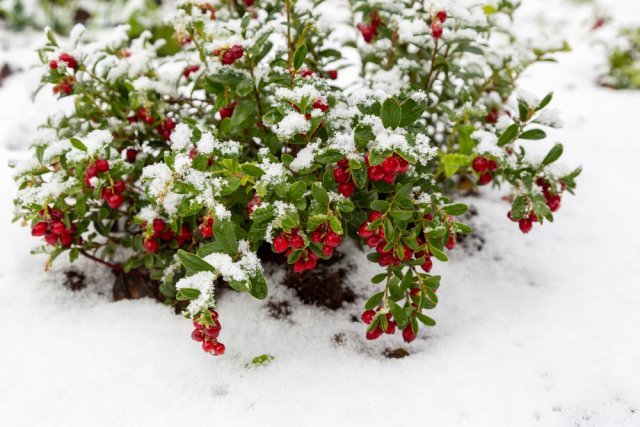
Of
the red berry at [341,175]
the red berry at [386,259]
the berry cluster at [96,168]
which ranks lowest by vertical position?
the red berry at [386,259]

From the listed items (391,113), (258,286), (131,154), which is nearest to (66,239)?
(131,154)

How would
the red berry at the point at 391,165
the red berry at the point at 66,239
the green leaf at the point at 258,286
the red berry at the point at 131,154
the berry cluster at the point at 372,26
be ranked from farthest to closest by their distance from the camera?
the berry cluster at the point at 372,26 < the red berry at the point at 131,154 < the red berry at the point at 66,239 < the green leaf at the point at 258,286 < the red berry at the point at 391,165

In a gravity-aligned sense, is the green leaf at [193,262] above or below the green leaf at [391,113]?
below

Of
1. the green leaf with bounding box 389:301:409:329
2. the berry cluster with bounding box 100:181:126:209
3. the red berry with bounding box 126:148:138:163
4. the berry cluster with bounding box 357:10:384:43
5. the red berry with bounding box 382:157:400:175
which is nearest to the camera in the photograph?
the red berry with bounding box 382:157:400:175

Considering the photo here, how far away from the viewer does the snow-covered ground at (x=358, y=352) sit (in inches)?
62.9

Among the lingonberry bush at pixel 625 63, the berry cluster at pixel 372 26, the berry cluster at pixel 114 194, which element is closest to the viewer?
the berry cluster at pixel 114 194

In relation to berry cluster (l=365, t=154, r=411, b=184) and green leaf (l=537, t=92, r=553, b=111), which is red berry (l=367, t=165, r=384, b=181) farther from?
green leaf (l=537, t=92, r=553, b=111)

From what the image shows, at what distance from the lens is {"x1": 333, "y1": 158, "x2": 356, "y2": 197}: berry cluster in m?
1.54

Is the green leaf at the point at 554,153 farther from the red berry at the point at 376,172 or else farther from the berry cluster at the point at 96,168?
the berry cluster at the point at 96,168

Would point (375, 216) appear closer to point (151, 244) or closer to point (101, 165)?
point (151, 244)

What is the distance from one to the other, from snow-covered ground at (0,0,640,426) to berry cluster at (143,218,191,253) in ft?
1.04

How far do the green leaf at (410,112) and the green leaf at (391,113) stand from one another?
0.12 ft

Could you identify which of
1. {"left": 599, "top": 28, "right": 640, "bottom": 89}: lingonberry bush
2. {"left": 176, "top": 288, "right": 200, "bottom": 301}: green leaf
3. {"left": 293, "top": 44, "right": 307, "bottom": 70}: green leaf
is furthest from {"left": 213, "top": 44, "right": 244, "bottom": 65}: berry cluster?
{"left": 599, "top": 28, "right": 640, "bottom": 89}: lingonberry bush

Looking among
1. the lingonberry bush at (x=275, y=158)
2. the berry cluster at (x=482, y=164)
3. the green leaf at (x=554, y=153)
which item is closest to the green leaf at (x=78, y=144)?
the lingonberry bush at (x=275, y=158)
